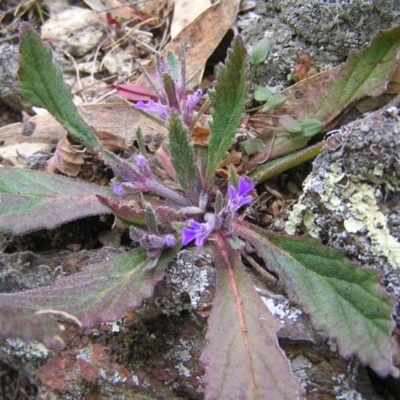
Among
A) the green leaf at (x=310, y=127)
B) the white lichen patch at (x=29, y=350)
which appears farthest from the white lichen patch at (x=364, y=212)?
the white lichen patch at (x=29, y=350)

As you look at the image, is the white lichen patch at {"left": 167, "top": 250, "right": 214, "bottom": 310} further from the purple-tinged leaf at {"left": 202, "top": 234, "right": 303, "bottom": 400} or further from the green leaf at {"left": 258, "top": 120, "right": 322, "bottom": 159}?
the green leaf at {"left": 258, "top": 120, "right": 322, "bottom": 159}

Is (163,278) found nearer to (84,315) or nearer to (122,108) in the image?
(84,315)

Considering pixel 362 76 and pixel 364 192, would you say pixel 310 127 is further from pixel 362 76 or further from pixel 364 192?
pixel 364 192

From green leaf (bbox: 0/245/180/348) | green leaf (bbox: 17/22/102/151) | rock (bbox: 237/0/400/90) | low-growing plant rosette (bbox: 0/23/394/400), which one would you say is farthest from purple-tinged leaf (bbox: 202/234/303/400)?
rock (bbox: 237/0/400/90)

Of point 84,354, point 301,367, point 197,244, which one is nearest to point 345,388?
point 301,367

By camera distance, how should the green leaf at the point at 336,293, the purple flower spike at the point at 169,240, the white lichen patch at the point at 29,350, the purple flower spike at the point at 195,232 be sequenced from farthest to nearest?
the white lichen patch at the point at 29,350 → the purple flower spike at the point at 169,240 → the purple flower spike at the point at 195,232 → the green leaf at the point at 336,293

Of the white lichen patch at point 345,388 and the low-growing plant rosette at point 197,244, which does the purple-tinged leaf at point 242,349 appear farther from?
the white lichen patch at point 345,388
